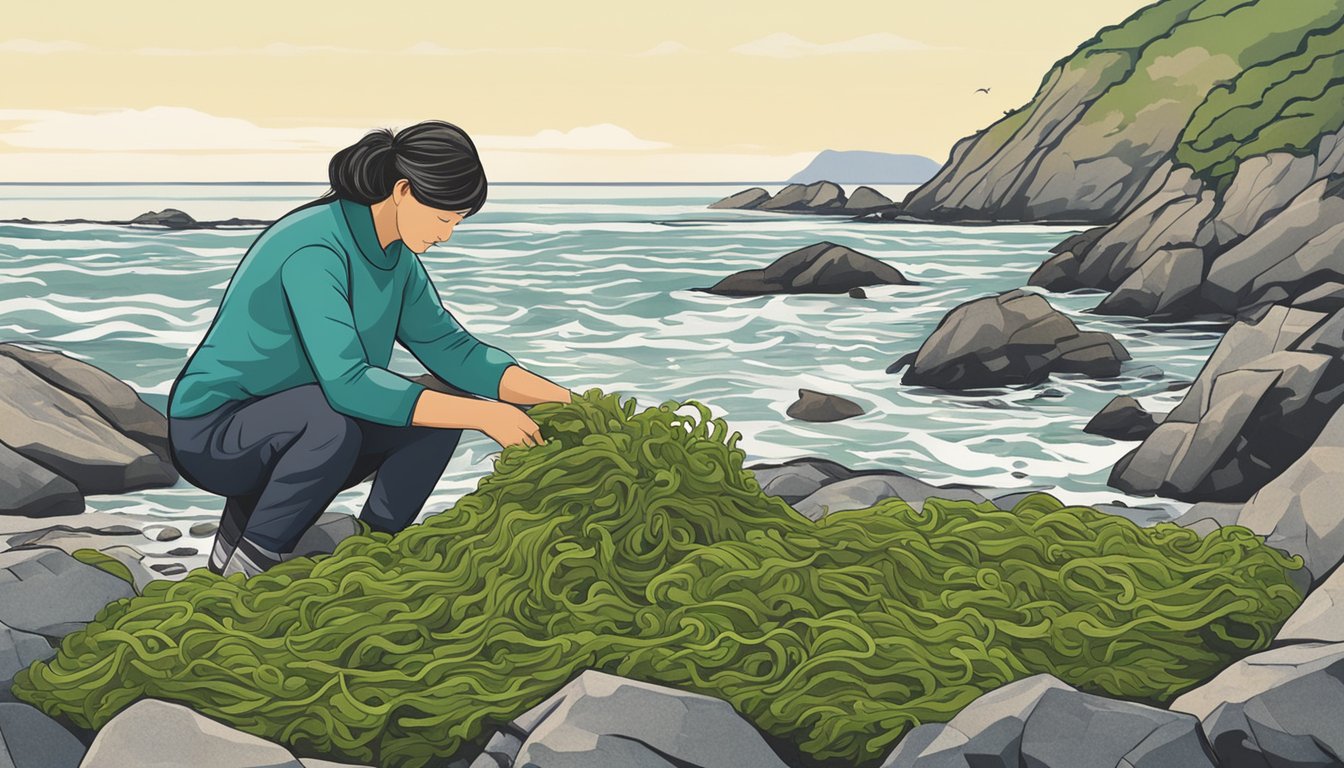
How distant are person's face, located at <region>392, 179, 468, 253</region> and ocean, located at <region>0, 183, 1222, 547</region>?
3321 mm

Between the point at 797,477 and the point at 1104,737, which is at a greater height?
the point at 1104,737

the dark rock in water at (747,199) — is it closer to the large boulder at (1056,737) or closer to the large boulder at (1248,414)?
the large boulder at (1248,414)

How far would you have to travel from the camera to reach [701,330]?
53.9 ft

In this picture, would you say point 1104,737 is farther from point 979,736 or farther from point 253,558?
point 253,558

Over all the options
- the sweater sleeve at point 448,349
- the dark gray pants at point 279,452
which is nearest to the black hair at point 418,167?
the sweater sleeve at point 448,349

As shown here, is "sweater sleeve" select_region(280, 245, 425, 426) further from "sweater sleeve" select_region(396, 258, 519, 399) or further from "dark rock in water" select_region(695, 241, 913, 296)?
"dark rock in water" select_region(695, 241, 913, 296)

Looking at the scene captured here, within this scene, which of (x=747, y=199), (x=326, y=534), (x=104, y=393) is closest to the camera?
(x=326, y=534)

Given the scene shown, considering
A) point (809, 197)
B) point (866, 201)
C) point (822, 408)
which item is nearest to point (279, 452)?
point (822, 408)

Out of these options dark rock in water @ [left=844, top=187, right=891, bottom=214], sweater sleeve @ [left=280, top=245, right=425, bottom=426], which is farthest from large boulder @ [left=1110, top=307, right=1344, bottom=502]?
dark rock in water @ [left=844, top=187, right=891, bottom=214]

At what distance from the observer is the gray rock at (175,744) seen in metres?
2.65

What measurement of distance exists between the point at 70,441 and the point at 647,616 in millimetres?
5079

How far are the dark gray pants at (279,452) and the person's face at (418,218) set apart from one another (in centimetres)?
47

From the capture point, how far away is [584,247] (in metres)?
30.7

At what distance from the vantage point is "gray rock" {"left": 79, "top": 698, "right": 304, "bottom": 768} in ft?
→ 8.70
